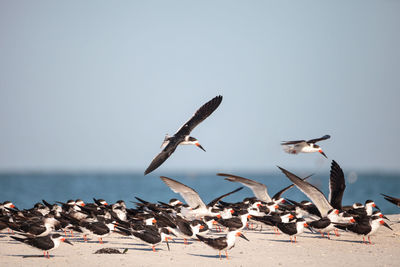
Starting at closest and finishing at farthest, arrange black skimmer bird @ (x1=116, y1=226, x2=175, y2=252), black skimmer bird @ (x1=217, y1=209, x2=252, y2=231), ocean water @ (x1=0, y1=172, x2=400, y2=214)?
black skimmer bird @ (x1=116, y1=226, x2=175, y2=252) → black skimmer bird @ (x1=217, y1=209, x2=252, y2=231) → ocean water @ (x1=0, y1=172, x2=400, y2=214)

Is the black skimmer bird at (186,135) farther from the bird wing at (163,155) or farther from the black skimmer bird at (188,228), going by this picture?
the black skimmer bird at (188,228)

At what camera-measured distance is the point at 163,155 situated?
14.4m

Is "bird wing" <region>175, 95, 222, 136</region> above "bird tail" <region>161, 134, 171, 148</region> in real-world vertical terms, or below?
above

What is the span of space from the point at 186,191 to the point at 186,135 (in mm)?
2197

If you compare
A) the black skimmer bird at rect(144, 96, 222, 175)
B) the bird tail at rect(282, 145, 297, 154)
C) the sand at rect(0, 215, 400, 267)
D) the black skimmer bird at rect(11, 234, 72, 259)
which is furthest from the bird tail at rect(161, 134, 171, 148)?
the black skimmer bird at rect(11, 234, 72, 259)

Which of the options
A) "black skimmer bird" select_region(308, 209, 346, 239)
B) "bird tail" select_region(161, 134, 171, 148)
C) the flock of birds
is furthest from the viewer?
"bird tail" select_region(161, 134, 171, 148)

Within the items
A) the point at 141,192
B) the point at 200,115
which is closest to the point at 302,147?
the point at 200,115

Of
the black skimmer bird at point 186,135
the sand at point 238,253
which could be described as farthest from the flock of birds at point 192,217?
the sand at point 238,253

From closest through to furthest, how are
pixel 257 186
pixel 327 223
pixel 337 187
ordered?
pixel 327 223, pixel 337 187, pixel 257 186

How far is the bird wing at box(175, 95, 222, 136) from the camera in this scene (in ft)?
52.7

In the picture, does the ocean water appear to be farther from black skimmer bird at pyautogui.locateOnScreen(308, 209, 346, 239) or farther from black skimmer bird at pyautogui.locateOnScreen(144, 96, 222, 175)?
black skimmer bird at pyautogui.locateOnScreen(308, 209, 346, 239)

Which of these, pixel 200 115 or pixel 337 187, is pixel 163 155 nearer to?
pixel 200 115

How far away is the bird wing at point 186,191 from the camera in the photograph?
13898 millimetres

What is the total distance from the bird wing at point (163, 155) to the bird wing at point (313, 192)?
3320mm
